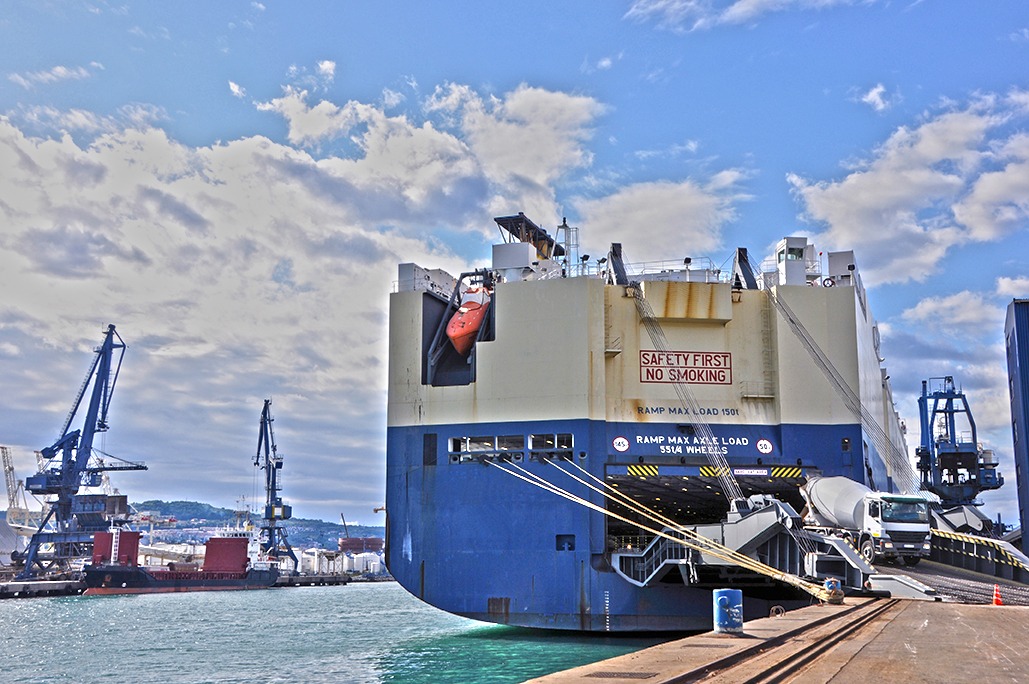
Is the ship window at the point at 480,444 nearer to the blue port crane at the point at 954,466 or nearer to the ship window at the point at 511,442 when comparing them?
the ship window at the point at 511,442

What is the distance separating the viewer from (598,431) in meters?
29.1

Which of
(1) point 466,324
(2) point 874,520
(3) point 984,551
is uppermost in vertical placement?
(1) point 466,324

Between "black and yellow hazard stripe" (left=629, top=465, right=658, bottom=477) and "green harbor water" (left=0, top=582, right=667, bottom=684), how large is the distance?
4719 mm

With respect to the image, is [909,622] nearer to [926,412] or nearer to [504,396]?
[504,396]

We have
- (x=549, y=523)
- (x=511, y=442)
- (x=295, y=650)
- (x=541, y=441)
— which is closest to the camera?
(x=549, y=523)

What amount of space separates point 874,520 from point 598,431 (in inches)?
318

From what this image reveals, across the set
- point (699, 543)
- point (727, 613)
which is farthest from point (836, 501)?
point (727, 613)

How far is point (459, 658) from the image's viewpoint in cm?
2580

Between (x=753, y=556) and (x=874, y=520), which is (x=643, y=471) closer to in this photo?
(x=753, y=556)


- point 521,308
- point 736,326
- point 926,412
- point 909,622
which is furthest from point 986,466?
point 909,622

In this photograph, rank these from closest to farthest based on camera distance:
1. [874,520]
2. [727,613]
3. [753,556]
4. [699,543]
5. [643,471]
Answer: [727,613], [874,520], [753,556], [699,543], [643,471]

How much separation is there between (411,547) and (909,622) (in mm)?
16149

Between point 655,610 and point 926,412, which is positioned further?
point 926,412

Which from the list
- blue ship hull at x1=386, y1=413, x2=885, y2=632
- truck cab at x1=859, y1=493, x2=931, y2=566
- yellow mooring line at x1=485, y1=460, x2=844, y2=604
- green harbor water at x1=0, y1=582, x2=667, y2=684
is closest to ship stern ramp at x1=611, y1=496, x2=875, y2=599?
yellow mooring line at x1=485, y1=460, x2=844, y2=604
